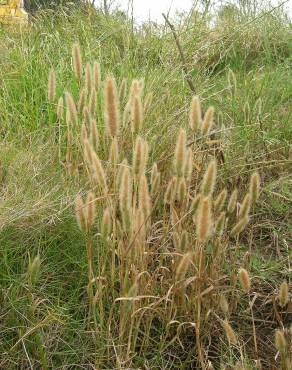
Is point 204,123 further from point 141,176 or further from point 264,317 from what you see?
point 264,317

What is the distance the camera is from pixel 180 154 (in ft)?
3.94

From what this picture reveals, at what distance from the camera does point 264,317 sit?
5.26ft

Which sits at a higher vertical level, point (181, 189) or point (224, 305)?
point (181, 189)

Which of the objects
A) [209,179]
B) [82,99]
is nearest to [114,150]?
[209,179]

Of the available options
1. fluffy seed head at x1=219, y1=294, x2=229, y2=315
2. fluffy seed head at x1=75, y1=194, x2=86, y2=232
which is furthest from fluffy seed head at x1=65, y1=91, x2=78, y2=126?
fluffy seed head at x1=219, y1=294, x2=229, y2=315

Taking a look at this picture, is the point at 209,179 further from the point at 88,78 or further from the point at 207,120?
the point at 88,78

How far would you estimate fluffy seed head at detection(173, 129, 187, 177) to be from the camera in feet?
3.88

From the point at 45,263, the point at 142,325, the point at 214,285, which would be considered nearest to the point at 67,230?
the point at 45,263

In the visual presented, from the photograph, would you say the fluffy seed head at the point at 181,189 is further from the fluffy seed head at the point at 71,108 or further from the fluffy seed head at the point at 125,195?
the fluffy seed head at the point at 71,108

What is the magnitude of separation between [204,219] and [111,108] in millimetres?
315

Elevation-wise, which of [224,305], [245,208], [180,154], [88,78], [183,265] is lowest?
[224,305]

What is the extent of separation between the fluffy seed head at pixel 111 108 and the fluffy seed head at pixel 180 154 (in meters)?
0.14

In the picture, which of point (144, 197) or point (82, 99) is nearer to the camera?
point (144, 197)

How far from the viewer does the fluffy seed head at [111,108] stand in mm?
1200
